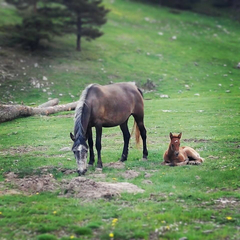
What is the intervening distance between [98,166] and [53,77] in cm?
1909

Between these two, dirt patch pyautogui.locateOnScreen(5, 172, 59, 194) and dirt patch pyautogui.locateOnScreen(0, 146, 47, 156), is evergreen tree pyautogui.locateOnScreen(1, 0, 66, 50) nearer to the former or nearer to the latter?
dirt patch pyautogui.locateOnScreen(0, 146, 47, 156)

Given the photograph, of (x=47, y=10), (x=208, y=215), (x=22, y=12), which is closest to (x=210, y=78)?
(x=47, y=10)

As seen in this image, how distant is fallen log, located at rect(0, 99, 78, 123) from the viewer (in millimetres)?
20328

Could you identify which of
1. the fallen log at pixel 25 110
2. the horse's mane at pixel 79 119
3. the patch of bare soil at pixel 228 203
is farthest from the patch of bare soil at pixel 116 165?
the fallen log at pixel 25 110

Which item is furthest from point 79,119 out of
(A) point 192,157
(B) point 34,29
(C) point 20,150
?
(B) point 34,29

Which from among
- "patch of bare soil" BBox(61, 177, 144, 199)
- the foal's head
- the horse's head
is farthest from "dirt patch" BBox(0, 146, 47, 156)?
the foal's head

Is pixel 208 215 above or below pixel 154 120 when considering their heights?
above

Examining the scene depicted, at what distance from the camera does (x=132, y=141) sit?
1622 cm

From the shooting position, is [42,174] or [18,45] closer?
[42,174]

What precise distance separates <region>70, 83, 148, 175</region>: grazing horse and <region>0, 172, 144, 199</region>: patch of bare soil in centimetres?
92

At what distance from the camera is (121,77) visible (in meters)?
31.3

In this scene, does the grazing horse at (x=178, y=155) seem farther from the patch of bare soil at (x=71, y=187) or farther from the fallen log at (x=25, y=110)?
the fallen log at (x=25, y=110)

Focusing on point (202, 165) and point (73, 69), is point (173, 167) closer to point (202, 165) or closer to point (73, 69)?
point (202, 165)

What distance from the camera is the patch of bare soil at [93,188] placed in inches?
359
